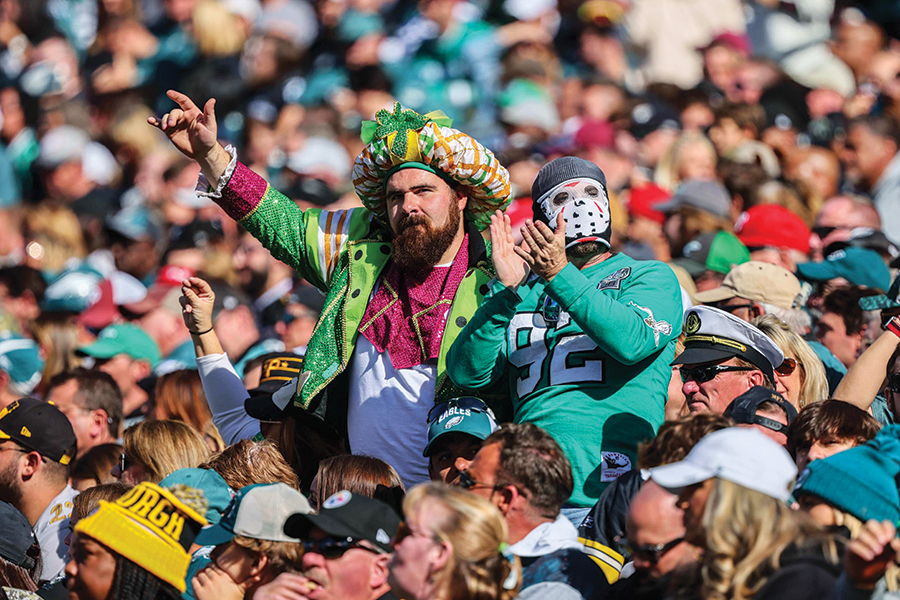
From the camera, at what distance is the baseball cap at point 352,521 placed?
3.65 meters

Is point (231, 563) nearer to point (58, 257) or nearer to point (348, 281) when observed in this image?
point (348, 281)

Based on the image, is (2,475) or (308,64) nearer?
(2,475)

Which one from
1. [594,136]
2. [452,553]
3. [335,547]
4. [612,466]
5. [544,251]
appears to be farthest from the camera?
[594,136]

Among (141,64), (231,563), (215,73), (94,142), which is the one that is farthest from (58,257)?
(231,563)

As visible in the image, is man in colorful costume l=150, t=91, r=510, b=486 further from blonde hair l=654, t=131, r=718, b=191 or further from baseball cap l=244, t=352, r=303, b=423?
blonde hair l=654, t=131, r=718, b=191

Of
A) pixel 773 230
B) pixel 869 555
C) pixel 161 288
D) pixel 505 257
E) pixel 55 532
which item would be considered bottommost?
pixel 161 288

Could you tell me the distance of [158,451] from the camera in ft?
18.5

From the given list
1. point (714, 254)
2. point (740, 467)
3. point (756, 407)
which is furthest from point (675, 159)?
point (740, 467)

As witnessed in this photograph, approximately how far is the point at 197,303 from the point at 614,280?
2.11 meters

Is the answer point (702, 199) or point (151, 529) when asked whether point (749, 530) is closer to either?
point (151, 529)

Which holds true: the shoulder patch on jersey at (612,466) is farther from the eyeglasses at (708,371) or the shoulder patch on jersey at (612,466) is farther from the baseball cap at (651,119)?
the baseball cap at (651,119)

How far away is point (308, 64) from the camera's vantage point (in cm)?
1376

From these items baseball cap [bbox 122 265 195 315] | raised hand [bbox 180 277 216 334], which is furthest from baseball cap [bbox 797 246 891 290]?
baseball cap [bbox 122 265 195 315]

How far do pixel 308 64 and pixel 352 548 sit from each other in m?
10.8
